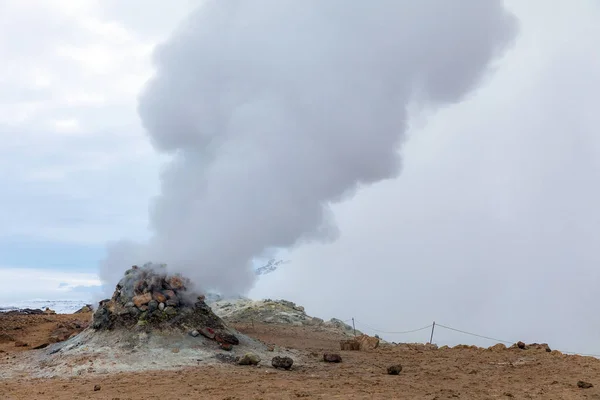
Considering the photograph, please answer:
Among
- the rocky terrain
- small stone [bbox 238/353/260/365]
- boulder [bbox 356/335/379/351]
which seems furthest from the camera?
boulder [bbox 356/335/379/351]

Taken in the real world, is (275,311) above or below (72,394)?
above

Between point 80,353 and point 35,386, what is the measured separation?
3148 millimetres

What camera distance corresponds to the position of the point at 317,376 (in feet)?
45.9

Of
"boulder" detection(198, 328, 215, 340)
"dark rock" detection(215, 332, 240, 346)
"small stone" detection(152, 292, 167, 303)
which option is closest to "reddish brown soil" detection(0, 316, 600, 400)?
"dark rock" detection(215, 332, 240, 346)

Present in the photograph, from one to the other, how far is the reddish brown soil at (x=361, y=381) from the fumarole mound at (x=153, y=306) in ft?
10.0

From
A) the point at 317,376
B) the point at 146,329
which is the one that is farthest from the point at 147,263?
the point at 317,376

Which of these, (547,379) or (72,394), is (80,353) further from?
(547,379)

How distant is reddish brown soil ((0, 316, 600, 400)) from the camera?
38.2 ft

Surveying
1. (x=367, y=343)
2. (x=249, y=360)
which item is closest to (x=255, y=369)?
(x=249, y=360)

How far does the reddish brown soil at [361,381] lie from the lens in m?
11.6

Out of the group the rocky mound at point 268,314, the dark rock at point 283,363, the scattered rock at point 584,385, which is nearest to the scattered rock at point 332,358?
the dark rock at point 283,363

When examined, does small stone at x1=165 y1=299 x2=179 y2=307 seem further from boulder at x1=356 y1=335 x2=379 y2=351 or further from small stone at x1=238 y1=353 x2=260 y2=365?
boulder at x1=356 y1=335 x2=379 y2=351

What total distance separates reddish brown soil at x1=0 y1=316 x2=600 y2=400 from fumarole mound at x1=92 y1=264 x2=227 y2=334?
305 cm

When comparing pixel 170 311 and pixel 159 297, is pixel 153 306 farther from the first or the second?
pixel 170 311
